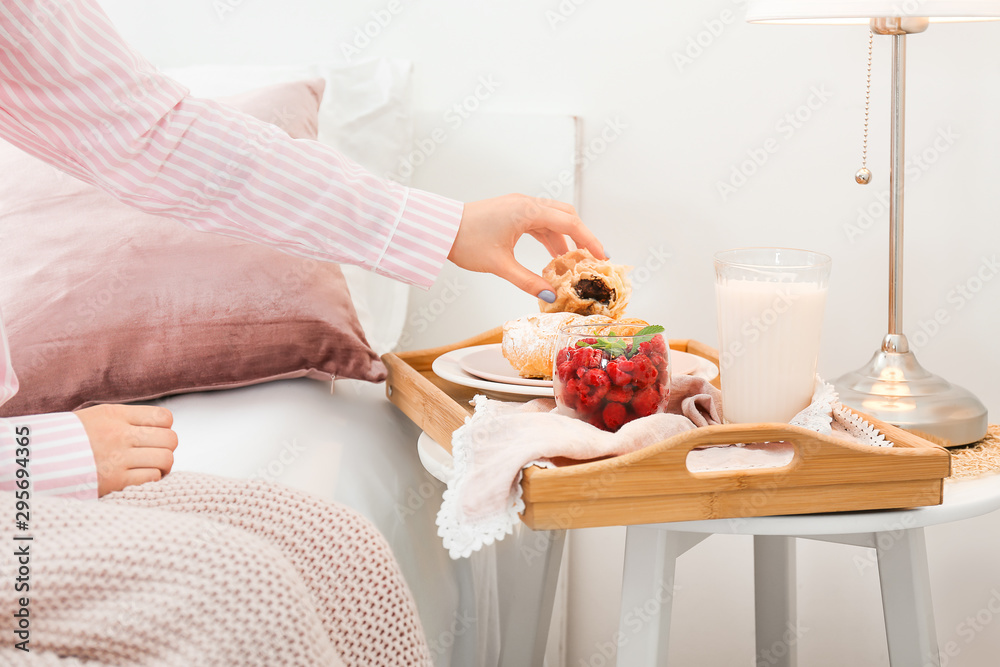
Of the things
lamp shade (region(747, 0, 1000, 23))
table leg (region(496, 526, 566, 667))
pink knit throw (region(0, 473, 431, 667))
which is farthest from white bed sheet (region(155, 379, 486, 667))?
lamp shade (region(747, 0, 1000, 23))

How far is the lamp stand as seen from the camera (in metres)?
0.90

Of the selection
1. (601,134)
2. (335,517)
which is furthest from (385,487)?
(601,134)

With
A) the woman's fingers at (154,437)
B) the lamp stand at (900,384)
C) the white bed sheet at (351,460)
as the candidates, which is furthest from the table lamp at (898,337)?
the woman's fingers at (154,437)

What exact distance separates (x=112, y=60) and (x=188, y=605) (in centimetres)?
54

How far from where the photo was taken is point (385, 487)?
0.91 m

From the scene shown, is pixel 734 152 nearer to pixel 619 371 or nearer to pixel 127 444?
pixel 619 371

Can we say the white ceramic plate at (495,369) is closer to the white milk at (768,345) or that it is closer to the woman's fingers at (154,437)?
the white milk at (768,345)

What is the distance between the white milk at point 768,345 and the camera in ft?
2.47

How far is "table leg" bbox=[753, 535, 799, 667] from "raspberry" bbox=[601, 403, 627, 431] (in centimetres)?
47

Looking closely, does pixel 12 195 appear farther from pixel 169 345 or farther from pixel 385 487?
pixel 385 487

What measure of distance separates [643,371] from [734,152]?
2.24ft

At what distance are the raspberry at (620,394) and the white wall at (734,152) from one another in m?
0.62

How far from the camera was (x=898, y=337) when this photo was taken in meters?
0.99

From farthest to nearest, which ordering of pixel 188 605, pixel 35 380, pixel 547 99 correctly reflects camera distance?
pixel 547 99, pixel 35 380, pixel 188 605
